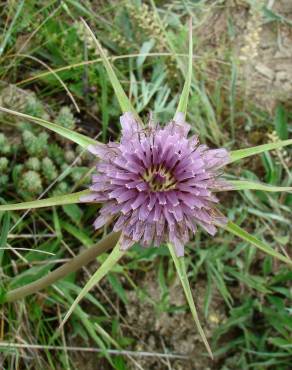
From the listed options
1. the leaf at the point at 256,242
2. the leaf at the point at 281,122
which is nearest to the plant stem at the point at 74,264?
the leaf at the point at 256,242

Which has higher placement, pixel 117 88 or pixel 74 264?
pixel 117 88

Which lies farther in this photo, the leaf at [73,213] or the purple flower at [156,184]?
the leaf at [73,213]

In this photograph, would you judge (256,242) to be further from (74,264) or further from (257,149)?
(74,264)

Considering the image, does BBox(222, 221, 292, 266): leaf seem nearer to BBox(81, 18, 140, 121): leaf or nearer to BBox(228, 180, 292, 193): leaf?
BBox(228, 180, 292, 193): leaf

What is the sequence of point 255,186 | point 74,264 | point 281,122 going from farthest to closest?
point 281,122
point 74,264
point 255,186

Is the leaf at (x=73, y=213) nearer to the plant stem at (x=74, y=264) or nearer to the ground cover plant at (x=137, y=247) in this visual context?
the ground cover plant at (x=137, y=247)

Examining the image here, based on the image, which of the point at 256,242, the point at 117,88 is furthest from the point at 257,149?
the point at 117,88

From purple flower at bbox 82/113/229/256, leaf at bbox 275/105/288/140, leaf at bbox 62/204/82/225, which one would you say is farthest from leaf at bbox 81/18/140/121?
leaf at bbox 275/105/288/140
